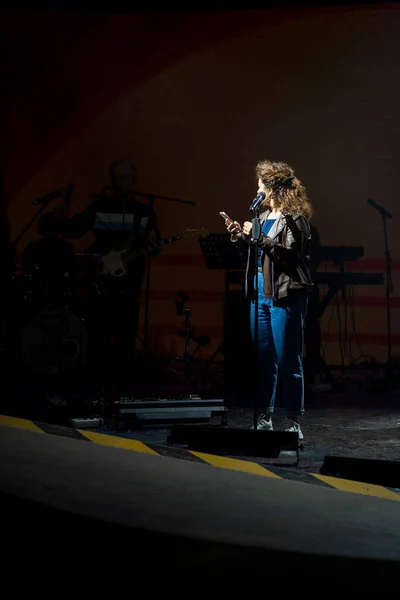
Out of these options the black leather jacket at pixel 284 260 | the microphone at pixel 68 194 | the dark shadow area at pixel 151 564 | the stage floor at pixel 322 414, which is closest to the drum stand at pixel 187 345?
the stage floor at pixel 322 414

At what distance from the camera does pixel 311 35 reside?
8.51 m

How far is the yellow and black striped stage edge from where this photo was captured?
296 centimetres

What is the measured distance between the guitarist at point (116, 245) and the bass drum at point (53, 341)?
0.71ft

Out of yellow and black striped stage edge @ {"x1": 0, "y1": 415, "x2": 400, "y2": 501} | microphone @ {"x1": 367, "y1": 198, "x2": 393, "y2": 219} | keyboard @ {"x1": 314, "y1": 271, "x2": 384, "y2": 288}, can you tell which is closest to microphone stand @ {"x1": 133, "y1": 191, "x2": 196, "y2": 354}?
keyboard @ {"x1": 314, "y1": 271, "x2": 384, "y2": 288}

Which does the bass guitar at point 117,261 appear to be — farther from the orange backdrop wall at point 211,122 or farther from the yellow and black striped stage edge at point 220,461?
the yellow and black striped stage edge at point 220,461

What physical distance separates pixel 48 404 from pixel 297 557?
2.76 m

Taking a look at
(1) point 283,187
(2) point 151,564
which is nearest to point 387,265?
(1) point 283,187

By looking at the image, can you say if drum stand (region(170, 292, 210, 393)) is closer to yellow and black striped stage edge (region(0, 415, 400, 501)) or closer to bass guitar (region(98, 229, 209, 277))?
bass guitar (region(98, 229, 209, 277))

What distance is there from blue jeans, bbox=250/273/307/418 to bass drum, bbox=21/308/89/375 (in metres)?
3.52

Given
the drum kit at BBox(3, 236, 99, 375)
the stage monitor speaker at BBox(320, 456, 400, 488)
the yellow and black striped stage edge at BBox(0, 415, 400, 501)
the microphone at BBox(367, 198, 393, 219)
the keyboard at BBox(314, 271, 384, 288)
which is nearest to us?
the yellow and black striped stage edge at BBox(0, 415, 400, 501)

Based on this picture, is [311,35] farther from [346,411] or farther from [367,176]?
[346,411]

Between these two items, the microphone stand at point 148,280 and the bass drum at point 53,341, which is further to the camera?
the microphone stand at point 148,280

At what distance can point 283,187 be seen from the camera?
4.59 meters

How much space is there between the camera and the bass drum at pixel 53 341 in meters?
7.86
